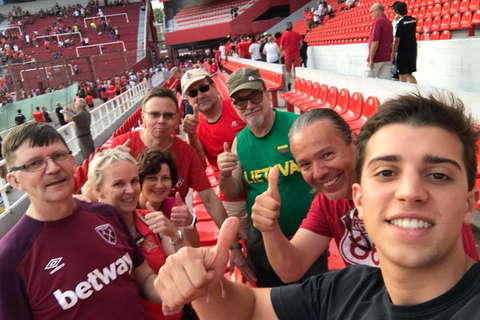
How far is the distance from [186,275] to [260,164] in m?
1.37

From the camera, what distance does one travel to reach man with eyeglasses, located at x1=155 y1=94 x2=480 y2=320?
0.90m

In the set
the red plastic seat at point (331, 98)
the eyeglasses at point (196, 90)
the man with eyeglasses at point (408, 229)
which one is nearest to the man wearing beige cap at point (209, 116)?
the eyeglasses at point (196, 90)

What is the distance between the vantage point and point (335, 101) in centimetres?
596

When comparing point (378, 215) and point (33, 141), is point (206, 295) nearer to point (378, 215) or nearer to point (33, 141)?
point (378, 215)

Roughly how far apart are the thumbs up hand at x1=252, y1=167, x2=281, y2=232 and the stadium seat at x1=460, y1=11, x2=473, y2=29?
6783mm

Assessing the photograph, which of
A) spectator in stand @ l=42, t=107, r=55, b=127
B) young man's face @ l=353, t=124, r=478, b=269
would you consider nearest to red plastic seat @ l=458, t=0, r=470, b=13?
young man's face @ l=353, t=124, r=478, b=269

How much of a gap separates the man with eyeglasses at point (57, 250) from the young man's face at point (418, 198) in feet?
3.98

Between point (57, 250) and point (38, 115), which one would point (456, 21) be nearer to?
point (57, 250)

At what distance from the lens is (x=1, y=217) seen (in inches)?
194

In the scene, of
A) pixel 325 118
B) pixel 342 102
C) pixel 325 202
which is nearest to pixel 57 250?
pixel 325 202

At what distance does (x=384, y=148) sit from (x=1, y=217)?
560 cm

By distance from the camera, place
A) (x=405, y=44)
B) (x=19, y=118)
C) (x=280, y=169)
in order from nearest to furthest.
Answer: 1. (x=280, y=169)
2. (x=405, y=44)
3. (x=19, y=118)

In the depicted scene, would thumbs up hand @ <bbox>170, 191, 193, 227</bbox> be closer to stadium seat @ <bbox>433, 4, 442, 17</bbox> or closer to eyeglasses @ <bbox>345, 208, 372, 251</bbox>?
eyeglasses @ <bbox>345, 208, 372, 251</bbox>

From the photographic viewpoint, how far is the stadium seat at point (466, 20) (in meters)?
6.24
